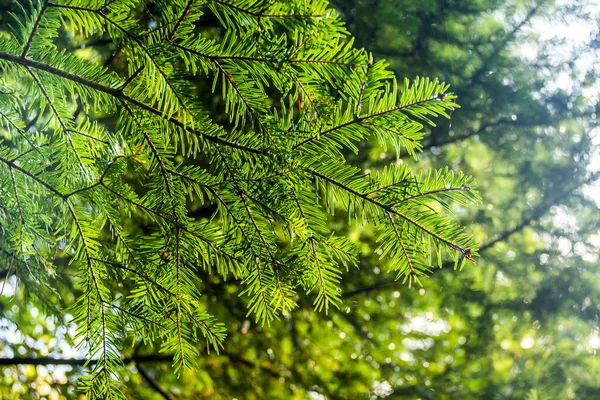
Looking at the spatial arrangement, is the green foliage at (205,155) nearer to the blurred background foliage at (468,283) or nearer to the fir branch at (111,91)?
the fir branch at (111,91)

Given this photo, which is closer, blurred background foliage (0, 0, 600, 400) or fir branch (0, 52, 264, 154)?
fir branch (0, 52, 264, 154)

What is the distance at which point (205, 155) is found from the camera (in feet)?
2.14

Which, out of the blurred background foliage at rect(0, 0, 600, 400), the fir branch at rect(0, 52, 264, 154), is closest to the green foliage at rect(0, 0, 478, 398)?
the fir branch at rect(0, 52, 264, 154)

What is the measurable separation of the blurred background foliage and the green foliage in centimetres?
100

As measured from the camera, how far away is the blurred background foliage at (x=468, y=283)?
1757 millimetres

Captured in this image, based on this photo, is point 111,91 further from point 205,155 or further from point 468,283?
point 468,283

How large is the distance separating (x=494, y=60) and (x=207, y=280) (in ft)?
4.58

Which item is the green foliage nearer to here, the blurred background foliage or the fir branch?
the fir branch

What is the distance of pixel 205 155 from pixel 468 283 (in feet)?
5.65

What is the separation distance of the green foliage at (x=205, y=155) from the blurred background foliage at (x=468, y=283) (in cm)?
100

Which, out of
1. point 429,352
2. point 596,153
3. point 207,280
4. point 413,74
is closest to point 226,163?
point 207,280

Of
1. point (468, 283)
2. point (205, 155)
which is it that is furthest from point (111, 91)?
point (468, 283)

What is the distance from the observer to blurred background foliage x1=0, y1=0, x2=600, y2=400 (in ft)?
5.76

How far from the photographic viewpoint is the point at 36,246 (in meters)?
0.76
